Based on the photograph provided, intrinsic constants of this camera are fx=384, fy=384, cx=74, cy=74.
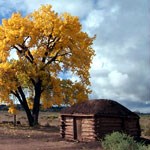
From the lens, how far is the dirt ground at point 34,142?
24.8m

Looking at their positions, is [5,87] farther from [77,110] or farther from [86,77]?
[77,110]

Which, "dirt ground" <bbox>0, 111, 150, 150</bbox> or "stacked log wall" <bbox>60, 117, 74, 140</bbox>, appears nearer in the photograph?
"dirt ground" <bbox>0, 111, 150, 150</bbox>

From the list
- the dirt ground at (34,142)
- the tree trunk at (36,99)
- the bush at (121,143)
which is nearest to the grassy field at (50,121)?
the tree trunk at (36,99)

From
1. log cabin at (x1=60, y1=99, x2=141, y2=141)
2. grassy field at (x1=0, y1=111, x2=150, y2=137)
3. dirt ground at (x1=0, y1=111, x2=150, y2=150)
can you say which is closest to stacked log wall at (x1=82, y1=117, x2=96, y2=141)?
log cabin at (x1=60, y1=99, x2=141, y2=141)

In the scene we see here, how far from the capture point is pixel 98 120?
28.0 m

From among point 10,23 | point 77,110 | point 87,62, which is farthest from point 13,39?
point 77,110

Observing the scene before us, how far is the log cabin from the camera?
28.1m

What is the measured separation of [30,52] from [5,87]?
5196 mm

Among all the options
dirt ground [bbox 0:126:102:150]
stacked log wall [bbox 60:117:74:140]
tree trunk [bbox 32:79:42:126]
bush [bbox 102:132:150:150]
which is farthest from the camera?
tree trunk [bbox 32:79:42:126]

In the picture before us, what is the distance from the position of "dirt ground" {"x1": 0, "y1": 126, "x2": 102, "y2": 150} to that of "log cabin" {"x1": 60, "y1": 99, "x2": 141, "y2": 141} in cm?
122

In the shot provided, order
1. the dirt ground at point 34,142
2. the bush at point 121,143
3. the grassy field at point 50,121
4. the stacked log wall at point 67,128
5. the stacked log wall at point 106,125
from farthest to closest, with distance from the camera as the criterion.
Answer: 1. the grassy field at point 50,121
2. the stacked log wall at point 67,128
3. the stacked log wall at point 106,125
4. the dirt ground at point 34,142
5. the bush at point 121,143

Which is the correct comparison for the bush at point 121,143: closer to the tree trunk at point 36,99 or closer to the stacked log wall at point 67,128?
the stacked log wall at point 67,128

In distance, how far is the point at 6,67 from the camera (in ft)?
131

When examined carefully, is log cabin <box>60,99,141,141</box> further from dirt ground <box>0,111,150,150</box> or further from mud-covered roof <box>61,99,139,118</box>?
dirt ground <box>0,111,150,150</box>
